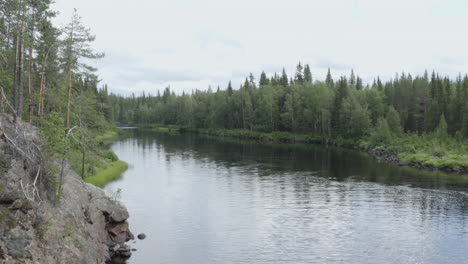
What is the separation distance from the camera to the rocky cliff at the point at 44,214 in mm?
23047

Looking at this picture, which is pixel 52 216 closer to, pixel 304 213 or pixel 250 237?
pixel 250 237

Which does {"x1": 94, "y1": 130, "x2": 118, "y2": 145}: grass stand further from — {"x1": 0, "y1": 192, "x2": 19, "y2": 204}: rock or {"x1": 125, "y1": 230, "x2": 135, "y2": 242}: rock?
{"x1": 0, "y1": 192, "x2": 19, "y2": 204}: rock

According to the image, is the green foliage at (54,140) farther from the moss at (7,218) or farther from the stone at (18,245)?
the stone at (18,245)

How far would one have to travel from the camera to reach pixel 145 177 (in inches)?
2552

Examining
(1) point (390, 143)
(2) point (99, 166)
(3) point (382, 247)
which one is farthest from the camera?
(1) point (390, 143)

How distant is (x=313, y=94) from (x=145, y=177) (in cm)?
9247

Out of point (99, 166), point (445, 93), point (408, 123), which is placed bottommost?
point (99, 166)

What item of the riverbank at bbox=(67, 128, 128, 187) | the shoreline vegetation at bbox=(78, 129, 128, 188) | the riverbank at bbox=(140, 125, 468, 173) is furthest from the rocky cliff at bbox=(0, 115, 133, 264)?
the riverbank at bbox=(140, 125, 468, 173)

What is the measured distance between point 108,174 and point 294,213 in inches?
1201

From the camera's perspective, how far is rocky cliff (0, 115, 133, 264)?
23.0 metres

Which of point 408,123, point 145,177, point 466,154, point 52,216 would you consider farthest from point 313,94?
point 52,216

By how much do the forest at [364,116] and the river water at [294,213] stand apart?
880 inches

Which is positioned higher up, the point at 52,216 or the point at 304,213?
the point at 52,216

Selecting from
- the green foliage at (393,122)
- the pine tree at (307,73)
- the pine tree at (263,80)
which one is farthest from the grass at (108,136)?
the pine tree at (307,73)
